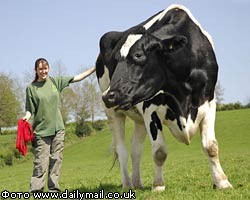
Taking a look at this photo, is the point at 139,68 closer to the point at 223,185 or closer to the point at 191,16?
the point at 191,16

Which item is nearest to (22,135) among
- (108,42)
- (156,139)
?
(108,42)

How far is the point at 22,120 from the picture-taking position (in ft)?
24.3

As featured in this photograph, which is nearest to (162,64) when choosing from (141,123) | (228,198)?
(228,198)

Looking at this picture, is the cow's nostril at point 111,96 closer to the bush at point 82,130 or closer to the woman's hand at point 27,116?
the woman's hand at point 27,116

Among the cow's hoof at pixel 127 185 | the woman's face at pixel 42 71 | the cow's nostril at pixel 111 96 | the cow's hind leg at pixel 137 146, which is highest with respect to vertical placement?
the woman's face at pixel 42 71

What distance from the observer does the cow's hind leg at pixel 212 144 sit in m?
6.57

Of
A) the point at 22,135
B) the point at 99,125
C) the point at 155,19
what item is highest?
the point at 155,19

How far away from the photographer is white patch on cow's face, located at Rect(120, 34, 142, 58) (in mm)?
5715

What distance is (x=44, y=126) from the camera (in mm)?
7668

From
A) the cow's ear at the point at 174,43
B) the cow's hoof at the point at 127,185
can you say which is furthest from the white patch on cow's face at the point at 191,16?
the cow's hoof at the point at 127,185

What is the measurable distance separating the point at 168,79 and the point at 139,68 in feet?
2.02

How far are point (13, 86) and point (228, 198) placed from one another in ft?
205

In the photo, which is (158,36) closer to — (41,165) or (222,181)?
(222,181)

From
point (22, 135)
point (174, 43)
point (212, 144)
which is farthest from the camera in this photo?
point (22, 135)
